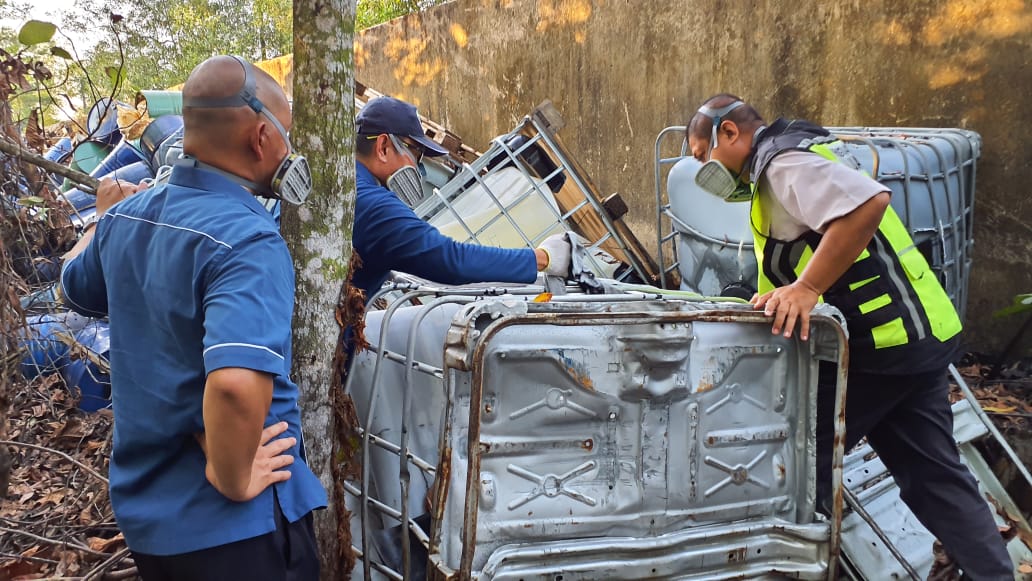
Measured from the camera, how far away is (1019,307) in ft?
13.4

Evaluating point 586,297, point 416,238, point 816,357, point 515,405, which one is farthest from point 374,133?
point 816,357

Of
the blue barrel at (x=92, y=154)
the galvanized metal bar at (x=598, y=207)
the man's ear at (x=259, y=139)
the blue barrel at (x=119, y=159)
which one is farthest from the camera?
the blue barrel at (x=92, y=154)

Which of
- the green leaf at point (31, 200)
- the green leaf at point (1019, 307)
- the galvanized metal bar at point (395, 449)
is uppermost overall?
the green leaf at point (31, 200)

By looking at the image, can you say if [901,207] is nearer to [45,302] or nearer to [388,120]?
[388,120]

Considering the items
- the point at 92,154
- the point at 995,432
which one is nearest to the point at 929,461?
the point at 995,432

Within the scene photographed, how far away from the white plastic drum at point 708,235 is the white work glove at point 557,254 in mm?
1757

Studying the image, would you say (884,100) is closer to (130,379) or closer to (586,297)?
(586,297)

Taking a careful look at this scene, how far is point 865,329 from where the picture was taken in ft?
8.33

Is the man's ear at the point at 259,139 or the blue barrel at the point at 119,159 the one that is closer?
the man's ear at the point at 259,139

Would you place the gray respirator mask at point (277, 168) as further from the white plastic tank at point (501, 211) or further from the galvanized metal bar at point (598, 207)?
the galvanized metal bar at point (598, 207)

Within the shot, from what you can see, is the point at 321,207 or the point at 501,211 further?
the point at 501,211

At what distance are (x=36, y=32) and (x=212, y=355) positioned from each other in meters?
1.39

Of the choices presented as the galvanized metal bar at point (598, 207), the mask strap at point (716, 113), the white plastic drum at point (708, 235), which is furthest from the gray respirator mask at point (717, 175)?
the galvanized metal bar at point (598, 207)

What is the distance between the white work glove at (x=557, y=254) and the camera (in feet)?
9.54
